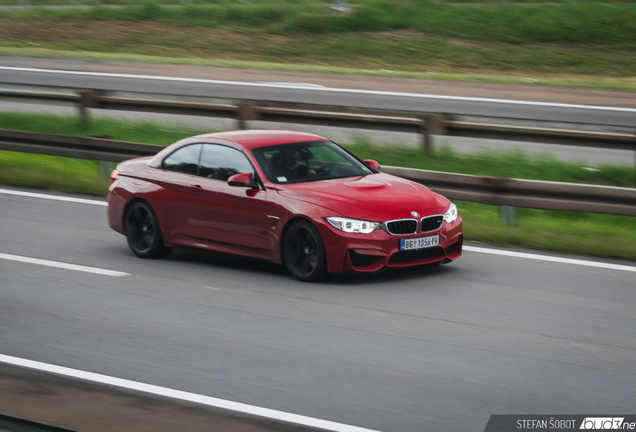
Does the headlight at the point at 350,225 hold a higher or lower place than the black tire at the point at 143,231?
higher

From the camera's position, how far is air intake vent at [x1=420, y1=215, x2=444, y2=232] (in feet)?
29.3

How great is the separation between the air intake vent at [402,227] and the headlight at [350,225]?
7.9 inches

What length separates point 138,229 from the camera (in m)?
10.4

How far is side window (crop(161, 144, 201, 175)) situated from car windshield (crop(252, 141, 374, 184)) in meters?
0.79

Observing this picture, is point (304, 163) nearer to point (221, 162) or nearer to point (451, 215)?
point (221, 162)

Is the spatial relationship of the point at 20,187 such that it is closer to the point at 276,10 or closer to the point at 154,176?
the point at 154,176

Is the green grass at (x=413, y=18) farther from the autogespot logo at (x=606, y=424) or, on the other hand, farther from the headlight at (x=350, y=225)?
the autogespot logo at (x=606, y=424)

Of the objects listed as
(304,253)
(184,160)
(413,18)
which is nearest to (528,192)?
(304,253)

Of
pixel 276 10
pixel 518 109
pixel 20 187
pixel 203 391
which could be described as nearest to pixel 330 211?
pixel 203 391

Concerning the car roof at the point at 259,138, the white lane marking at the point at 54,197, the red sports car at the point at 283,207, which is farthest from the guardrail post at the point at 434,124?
the white lane marking at the point at 54,197

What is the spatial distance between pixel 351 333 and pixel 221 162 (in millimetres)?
3055

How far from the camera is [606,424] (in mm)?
5375

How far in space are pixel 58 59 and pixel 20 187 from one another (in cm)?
1730

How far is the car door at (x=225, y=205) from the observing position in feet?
30.1
